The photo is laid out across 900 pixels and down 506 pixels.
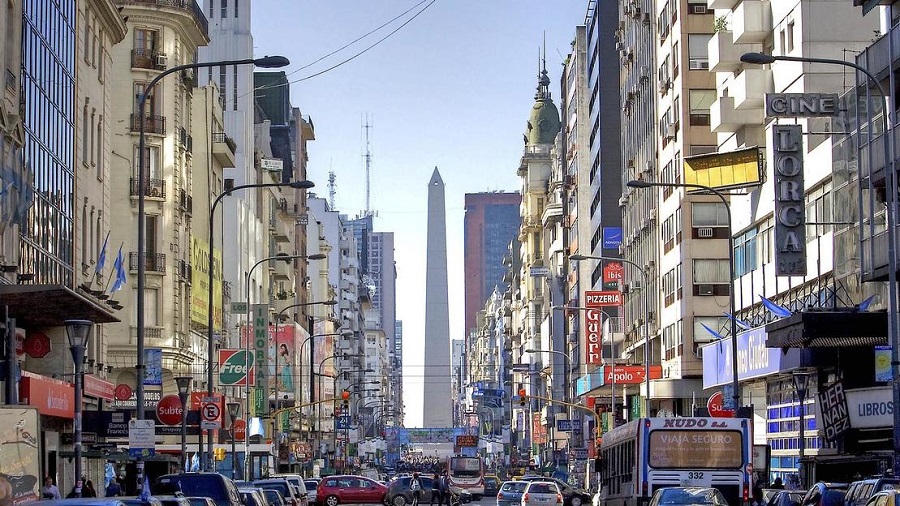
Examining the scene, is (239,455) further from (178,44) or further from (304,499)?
(304,499)

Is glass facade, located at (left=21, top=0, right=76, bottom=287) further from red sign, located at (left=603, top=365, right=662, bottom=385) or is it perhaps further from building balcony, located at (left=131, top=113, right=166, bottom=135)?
red sign, located at (left=603, top=365, right=662, bottom=385)

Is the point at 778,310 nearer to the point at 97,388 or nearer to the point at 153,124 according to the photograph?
the point at 97,388

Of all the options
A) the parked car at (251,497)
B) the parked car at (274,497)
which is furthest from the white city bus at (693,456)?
the parked car at (274,497)

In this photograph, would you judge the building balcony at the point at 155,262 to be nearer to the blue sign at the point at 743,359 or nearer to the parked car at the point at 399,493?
the parked car at the point at 399,493

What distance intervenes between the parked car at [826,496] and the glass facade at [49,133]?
22.0m

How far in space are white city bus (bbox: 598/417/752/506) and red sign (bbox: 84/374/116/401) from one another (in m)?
18.8

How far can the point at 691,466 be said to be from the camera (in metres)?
34.9

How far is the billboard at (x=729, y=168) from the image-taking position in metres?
61.6

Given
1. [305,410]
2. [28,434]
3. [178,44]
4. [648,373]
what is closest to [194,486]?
[28,434]

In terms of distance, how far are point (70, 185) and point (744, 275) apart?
26.6m

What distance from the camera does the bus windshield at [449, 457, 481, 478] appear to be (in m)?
99.2

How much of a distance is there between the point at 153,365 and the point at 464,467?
105ft

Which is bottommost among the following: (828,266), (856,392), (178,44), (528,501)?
(528,501)

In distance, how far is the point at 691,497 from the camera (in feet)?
92.6
